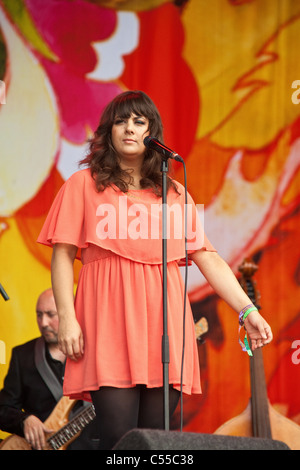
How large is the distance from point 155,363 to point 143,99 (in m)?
0.91

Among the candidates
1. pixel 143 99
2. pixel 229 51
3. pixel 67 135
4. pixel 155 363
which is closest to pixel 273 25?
pixel 229 51

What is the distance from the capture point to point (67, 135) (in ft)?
13.6

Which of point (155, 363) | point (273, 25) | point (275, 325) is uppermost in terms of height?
point (273, 25)

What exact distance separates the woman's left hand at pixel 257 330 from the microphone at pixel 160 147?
58 cm

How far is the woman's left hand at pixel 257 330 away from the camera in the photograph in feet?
7.40

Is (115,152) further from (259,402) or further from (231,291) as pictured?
(259,402)

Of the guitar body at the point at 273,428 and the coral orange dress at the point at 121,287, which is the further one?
the guitar body at the point at 273,428

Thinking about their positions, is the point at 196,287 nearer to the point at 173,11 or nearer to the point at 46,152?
the point at 46,152

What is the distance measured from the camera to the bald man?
3.78 meters

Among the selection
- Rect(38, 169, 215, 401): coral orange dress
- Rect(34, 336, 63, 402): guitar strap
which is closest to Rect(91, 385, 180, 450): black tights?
Rect(38, 169, 215, 401): coral orange dress

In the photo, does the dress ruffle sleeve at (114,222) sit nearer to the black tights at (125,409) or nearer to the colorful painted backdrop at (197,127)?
the black tights at (125,409)

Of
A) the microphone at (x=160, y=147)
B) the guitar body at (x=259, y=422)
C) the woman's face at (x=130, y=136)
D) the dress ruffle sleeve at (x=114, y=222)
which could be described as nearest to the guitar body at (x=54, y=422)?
the guitar body at (x=259, y=422)

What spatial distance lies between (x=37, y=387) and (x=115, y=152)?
6.57 ft

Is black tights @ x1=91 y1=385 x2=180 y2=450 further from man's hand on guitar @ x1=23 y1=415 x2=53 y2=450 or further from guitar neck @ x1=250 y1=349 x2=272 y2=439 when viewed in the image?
man's hand on guitar @ x1=23 y1=415 x2=53 y2=450
